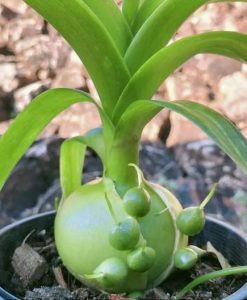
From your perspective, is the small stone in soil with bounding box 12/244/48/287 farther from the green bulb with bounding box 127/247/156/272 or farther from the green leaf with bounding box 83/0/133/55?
the green leaf with bounding box 83/0/133/55

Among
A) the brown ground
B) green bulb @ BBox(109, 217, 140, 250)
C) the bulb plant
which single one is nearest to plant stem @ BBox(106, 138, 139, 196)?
the bulb plant

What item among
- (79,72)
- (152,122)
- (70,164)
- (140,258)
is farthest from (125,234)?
(79,72)

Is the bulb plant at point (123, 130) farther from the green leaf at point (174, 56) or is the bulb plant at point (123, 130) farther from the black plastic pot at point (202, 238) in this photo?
the black plastic pot at point (202, 238)

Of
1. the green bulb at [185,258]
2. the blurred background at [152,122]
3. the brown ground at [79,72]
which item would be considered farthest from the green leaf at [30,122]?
the brown ground at [79,72]

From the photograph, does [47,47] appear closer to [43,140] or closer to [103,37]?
[43,140]

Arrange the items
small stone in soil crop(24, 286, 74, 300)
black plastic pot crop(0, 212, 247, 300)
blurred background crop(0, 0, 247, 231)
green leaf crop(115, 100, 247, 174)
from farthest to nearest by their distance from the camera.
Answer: blurred background crop(0, 0, 247, 231) < black plastic pot crop(0, 212, 247, 300) < small stone in soil crop(24, 286, 74, 300) < green leaf crop(115, 100, 247, 174)

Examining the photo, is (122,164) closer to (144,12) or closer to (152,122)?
(144,12)

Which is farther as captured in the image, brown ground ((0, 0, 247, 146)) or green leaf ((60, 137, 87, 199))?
brown ground ((0, 0, 247, 146))

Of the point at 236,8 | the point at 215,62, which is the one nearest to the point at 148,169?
the point at 215,62
